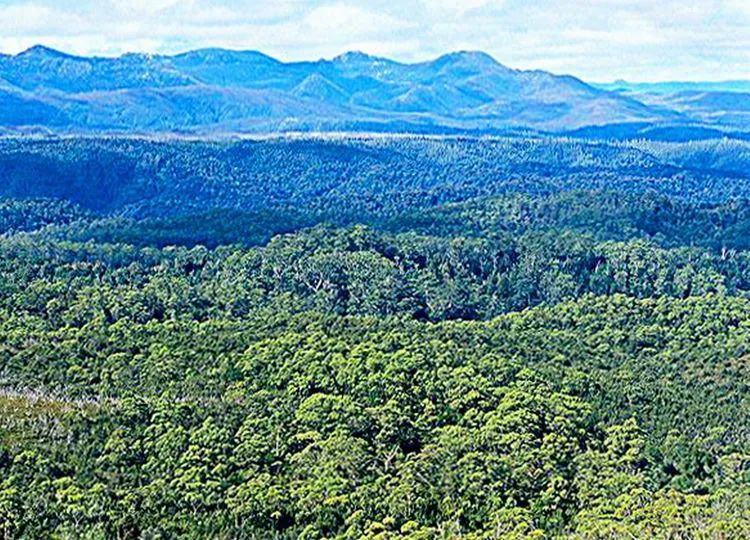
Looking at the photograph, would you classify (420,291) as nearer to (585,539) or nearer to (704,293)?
(704,293)

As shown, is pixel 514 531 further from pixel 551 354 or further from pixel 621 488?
pixel 551 354

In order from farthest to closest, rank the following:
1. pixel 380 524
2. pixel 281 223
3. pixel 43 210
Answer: pixel 43 210 < pixel 281 223 < pixel 380 524

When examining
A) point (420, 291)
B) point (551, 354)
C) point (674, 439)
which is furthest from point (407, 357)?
point (420, 291)

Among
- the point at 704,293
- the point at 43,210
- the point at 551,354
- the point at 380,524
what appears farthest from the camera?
the point at 43,210

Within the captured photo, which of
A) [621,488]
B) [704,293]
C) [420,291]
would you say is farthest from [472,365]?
[704,293]

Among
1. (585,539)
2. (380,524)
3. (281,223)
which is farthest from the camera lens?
(281,223)

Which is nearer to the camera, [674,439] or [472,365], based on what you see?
[674,439]
